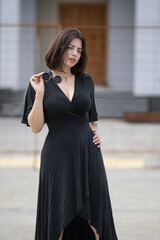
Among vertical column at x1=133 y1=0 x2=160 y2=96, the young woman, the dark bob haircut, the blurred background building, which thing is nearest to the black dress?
the young woman

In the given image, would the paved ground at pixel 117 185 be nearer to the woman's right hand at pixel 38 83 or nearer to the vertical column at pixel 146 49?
the woman's right hand at pixel 38 83

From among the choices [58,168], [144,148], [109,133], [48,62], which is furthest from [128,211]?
[109,133]

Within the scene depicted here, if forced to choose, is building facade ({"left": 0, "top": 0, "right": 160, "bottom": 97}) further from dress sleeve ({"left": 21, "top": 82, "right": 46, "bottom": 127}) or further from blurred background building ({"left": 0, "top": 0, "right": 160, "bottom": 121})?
dress sleeve ({"left": 21, "top": 82, "right": 46, "bottom": 127})

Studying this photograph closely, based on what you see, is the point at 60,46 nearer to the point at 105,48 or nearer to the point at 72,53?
the point at 72,53

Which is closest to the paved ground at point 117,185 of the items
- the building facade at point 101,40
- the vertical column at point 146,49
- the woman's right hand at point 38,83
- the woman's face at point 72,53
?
the woman's right hand at point 38,83

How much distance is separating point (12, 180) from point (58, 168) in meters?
3.38

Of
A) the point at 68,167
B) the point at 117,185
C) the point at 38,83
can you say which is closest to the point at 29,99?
the point at 38,83

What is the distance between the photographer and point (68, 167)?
2.64 metres

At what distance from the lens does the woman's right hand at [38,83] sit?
2533 mm

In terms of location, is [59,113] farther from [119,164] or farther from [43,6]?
[43,6]

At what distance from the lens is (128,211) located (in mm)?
4430

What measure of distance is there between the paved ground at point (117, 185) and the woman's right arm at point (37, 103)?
1.46 meters

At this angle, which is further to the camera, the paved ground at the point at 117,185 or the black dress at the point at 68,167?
the paved ground at the point at 117,185

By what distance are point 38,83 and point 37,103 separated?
13cm
